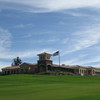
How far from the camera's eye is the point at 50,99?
12492 millimetres

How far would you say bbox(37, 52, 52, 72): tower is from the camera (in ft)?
368

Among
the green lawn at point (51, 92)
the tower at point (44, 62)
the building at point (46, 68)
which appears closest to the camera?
the green lawn at point (51, 92)

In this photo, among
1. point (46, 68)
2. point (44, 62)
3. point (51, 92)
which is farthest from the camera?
point (44, 62)

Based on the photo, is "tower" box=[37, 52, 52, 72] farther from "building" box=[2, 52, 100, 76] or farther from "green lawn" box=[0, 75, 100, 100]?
"green lawn" box=[0, 75, 100, 100]

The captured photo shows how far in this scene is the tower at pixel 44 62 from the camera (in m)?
112

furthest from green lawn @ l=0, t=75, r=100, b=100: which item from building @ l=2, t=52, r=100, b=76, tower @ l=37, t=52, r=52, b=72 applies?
tower @ l=37, t=52, r=52, b=72

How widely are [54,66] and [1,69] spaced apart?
125 ft

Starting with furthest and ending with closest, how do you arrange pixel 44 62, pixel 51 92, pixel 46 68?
pixel 44 62
pixel 46 68
pixel 51 92

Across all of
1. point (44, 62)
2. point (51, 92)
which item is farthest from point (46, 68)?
point (51, 92)

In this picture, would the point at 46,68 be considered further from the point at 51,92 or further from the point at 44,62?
the point at 51,92

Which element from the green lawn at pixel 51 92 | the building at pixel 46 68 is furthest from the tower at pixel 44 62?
the green lawn at pixel 51 92

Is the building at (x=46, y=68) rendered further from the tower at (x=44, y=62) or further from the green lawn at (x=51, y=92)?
the green lawn at (x=51, y=92)

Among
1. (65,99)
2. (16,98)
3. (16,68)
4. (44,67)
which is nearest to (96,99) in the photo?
(65,99)

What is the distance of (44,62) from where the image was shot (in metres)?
112
